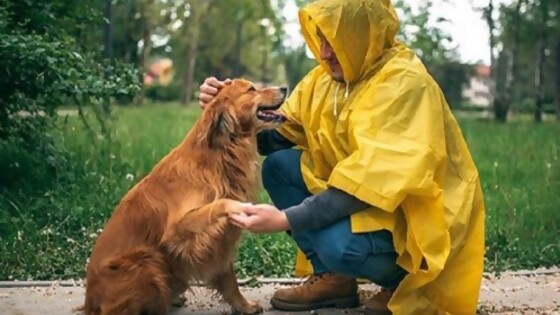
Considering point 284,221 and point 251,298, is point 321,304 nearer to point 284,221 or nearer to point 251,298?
point 251,298

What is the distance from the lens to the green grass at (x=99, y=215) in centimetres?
548

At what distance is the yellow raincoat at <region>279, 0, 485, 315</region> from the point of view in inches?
145

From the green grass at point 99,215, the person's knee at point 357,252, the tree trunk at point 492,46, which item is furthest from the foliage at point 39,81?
the tree trunk at point 492,46

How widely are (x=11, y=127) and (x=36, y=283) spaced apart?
2.32 m

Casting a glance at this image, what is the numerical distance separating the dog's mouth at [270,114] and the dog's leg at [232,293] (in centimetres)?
81

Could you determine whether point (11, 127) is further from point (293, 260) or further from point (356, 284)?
point (356, 284)

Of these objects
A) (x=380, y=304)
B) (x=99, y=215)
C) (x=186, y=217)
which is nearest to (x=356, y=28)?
(x=186, y=217)

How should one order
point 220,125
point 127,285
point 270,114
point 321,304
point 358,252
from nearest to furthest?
1. point 358,252
2. point 127,285
3. point 220,125
4. point 270,114
5. point 321,304

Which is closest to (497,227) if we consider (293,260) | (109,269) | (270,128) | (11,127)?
(293,260)

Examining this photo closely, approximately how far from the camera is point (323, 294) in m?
4.55

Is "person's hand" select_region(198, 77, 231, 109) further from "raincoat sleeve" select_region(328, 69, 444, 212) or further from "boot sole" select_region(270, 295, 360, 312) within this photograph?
"boot sole" select_region(270, 295, 360, 312)

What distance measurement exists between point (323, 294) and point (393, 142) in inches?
46.5

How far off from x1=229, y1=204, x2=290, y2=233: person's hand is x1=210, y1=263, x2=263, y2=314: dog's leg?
86 cm

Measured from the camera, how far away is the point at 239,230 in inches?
166
